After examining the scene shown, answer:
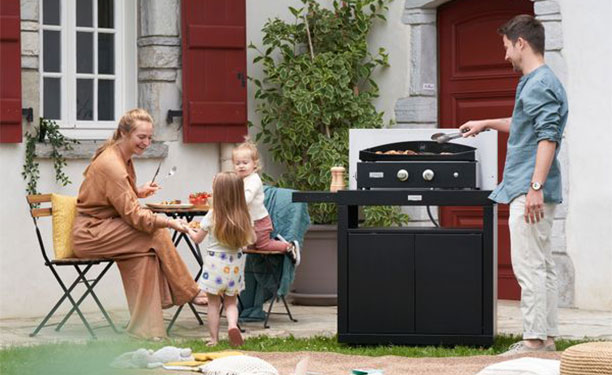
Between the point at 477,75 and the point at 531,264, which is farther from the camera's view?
the point at 477,75

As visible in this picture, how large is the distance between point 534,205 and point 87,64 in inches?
157

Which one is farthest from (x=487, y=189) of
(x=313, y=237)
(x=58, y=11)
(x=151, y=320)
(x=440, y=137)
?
(x=58, y=11)

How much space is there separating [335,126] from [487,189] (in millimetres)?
2934

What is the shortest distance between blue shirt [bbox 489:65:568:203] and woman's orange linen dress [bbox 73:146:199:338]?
1987 millimetres

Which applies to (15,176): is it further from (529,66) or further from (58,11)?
(529,66)

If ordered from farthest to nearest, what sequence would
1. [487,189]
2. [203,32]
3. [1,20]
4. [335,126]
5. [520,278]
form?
[335,126] → [203,32] → [1,20] → [487,189] → [520,278]

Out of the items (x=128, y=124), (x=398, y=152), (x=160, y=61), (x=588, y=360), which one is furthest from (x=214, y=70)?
(x=588, y=360)

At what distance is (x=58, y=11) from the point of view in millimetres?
7766

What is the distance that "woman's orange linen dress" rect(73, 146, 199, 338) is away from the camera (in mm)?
6094

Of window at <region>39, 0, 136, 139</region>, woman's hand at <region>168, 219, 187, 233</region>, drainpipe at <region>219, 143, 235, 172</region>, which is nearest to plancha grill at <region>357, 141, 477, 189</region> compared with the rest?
woman's hand at <region>168, 219, 187, 233</region>

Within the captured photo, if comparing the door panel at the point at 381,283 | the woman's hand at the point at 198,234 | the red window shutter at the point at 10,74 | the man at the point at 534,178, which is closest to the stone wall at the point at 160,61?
the red window shutter at the point at 10,74

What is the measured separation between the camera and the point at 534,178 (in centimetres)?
515

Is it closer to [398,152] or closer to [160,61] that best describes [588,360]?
[398,152]

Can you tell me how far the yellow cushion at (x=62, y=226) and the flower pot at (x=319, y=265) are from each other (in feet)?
7.88
